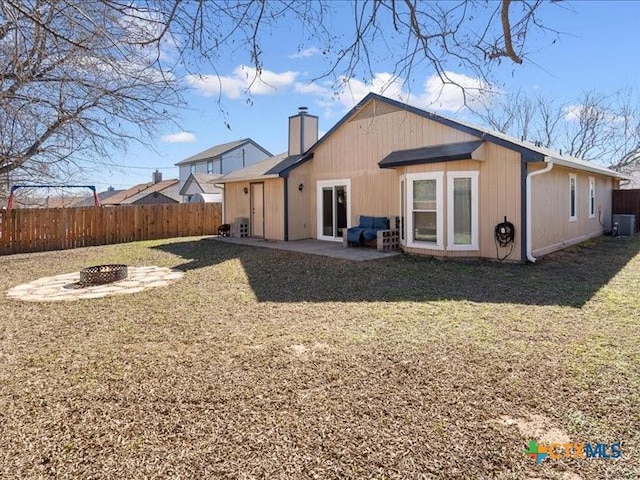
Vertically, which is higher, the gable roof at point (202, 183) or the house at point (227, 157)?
the house at point (227, 157)

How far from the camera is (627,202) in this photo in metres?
18.7

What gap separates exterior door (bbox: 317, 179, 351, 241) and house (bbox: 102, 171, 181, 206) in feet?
76.9

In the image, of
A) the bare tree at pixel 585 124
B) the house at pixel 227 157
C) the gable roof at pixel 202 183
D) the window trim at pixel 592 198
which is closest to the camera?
the window trim at pixel 592 198

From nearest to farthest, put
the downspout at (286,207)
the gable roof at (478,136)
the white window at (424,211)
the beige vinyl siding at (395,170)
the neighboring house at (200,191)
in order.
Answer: the gable roof at (478,136) < the beige vinyl siding at (395,170) < the white window at (424,211) < the downspout at (286,207) < the neighboring house at (200,191)

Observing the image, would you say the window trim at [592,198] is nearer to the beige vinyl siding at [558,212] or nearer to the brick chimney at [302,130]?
the beige vinyl siding at [558,212]

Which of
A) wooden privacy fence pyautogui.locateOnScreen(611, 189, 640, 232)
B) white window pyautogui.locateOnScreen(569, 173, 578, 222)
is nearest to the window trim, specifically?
white window pyautogui.locateOnScreen(569, 173, 578, 222)

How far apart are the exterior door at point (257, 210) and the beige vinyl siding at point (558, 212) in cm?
886

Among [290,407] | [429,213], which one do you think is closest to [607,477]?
[290,407]

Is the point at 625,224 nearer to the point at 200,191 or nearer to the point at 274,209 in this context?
the point at 274,209

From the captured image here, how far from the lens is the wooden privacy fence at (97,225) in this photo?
519 inches

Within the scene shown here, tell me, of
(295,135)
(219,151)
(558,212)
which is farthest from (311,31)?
(219,151)

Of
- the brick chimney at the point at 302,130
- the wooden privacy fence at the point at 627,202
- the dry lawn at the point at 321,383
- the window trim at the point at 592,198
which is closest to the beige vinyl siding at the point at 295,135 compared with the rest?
the brick chimney at the point at 302,130

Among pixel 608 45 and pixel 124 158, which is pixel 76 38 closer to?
pixel 124 158

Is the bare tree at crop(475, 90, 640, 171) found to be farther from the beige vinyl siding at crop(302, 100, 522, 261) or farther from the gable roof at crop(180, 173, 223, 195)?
A: the gable roof at crop(180, 173, 223, 195)
